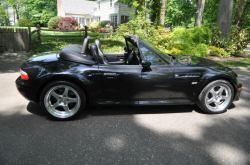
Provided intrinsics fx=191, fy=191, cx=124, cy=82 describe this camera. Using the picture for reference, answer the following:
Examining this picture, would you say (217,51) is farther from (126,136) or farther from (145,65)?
(126,136)

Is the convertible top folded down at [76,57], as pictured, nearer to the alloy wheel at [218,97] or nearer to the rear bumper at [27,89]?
the rear bumper at [27,89]

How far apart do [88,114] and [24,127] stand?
1.09 metres

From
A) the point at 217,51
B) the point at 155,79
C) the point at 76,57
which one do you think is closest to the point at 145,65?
the point at 155,79

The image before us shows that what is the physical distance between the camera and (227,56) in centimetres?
1059

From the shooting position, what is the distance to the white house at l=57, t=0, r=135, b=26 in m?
33.1

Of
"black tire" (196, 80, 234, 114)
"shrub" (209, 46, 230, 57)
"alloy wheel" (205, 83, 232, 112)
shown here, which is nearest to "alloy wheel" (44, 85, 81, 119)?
"black tire" (196, 80, 234, 114)

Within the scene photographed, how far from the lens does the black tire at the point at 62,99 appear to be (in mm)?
3219

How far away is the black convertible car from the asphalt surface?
32 cm

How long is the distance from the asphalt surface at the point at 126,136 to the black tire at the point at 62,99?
5.9 inches

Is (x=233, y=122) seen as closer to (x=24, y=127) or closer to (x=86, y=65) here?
(x=86, y=65)

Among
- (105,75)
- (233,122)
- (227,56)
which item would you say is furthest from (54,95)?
(227,56)

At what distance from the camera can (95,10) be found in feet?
137

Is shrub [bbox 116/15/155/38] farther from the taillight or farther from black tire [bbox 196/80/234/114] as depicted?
the taillight

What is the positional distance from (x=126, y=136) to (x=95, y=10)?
42757 mm
